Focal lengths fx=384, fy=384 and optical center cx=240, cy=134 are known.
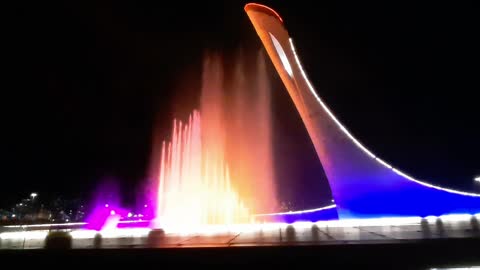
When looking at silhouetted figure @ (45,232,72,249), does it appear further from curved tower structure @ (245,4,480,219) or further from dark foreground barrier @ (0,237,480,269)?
curved tower structure @ (245,4,480,219)

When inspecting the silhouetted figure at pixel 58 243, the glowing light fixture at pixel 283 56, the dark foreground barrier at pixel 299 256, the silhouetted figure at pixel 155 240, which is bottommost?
the dark foreground barrier at pixel 299 256

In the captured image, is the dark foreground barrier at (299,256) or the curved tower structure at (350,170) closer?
the dark foreground barrier at (299,256)

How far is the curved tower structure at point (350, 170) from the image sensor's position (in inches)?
480

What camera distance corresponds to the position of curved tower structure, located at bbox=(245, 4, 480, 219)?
12203 millimetres

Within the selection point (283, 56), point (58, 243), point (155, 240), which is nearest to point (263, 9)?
point (283, 56)

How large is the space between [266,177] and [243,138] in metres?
5.82

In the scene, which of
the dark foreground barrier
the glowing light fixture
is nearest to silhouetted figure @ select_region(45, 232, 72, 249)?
the dark foreground barrier

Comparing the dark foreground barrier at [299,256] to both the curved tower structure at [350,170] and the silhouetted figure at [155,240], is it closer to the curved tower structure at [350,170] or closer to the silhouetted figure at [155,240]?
the silhouetted figure at [155,240]

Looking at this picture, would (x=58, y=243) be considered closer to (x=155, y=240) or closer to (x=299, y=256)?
(x=155, y=240)

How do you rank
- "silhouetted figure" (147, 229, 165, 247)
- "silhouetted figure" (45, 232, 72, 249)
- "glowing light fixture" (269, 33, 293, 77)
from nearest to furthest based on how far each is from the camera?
"silhouetted figure" (147, 229, 165, 247) < "silhouetted figure" (45, 232, 72, 249) < "glowing light fixture" (269, 33, 293, 77)

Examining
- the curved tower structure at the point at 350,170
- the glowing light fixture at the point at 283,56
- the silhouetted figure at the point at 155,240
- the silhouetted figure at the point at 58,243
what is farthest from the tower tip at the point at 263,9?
the silhouetted figure at the point at 58,243

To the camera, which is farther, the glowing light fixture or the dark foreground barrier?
the glowing light fixture

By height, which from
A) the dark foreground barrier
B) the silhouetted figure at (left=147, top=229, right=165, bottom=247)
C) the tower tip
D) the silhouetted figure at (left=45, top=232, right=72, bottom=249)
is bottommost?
the dark foreground barrier

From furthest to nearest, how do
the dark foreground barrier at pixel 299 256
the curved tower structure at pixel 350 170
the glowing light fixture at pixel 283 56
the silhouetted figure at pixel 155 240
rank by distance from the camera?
the glowing light fixture at pixel 283 56 < the curved tower structure at pixel 350 170 < the silhouetted figure at pixel 155 240 < the dark foreground barrier at pixel 299 256
